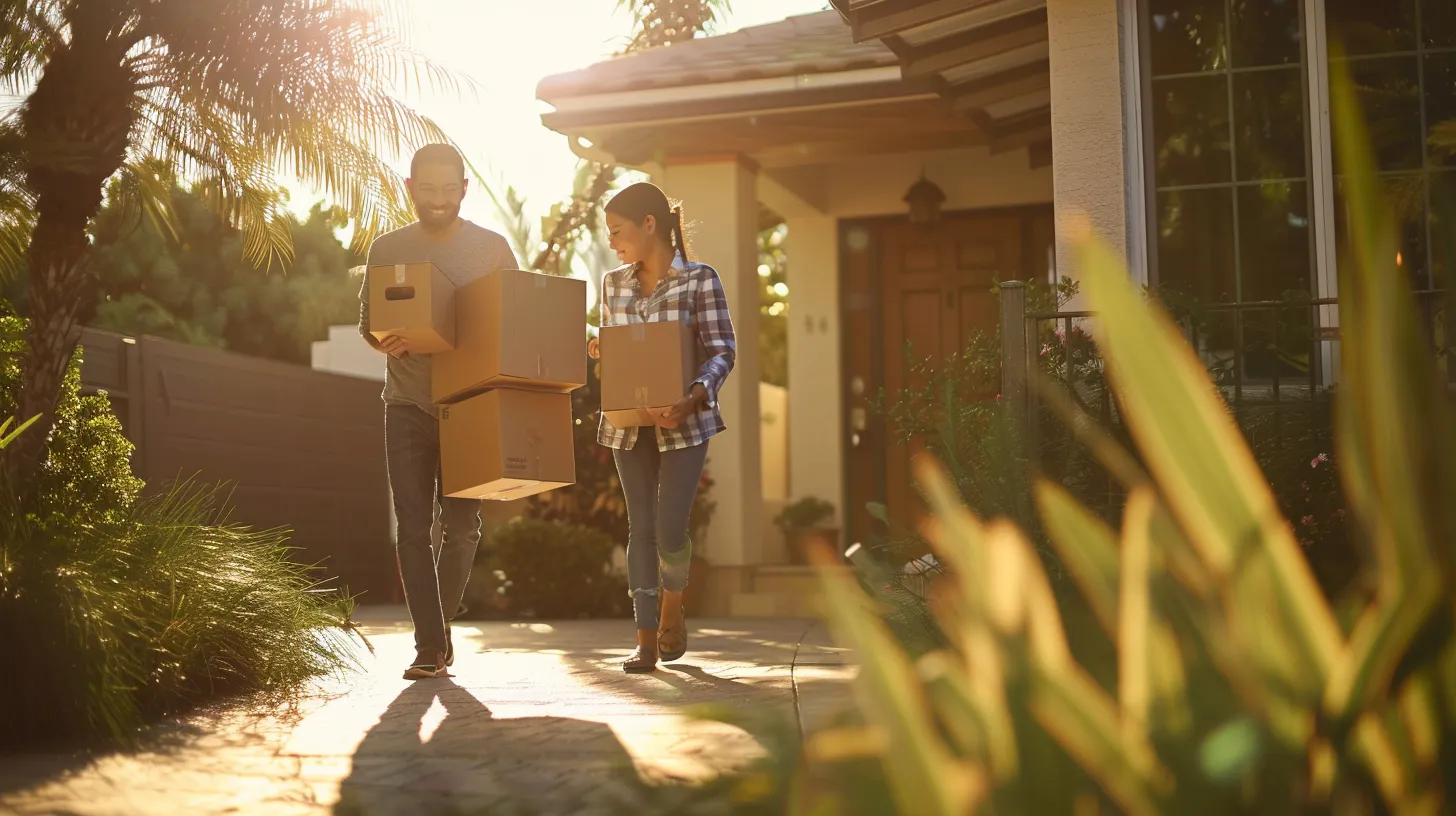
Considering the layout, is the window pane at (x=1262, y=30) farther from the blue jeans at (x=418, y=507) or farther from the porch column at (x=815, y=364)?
the porch column at (x=815, y=364)

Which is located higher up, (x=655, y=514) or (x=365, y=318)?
(x=365, y=318)

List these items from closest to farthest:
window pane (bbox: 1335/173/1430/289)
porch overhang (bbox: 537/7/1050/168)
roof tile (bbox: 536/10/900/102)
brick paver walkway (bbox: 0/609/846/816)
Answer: brick paver walkway (bbox: 0/609/846/816) → window pane (bbox: 1335/173/1430/289) → porch overhang (bbox: 537/7/1050/168) → roof tile (bbox: 536/10/900/102)

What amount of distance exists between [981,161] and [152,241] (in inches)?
980

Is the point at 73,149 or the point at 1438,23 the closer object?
the point at 73,149

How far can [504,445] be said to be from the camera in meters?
4.95

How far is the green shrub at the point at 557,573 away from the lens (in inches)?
389

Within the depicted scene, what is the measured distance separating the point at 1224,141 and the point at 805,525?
5.31 metres

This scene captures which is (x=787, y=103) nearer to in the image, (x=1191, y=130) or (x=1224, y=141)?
(x=1191, y=130)

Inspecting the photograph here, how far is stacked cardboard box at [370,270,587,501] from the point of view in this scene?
4.95 meters

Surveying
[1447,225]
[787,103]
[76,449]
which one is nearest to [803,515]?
[787,103]

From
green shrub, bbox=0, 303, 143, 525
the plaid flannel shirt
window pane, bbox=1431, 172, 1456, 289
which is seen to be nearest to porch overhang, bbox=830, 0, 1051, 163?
the plaid flannel shirt

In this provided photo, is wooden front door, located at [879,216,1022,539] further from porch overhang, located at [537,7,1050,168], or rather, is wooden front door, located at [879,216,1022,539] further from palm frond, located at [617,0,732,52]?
palm frond, located at [617,0,732,52]

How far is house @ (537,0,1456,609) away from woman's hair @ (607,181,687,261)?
1995mm

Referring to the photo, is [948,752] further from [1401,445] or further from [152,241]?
[152,241]
